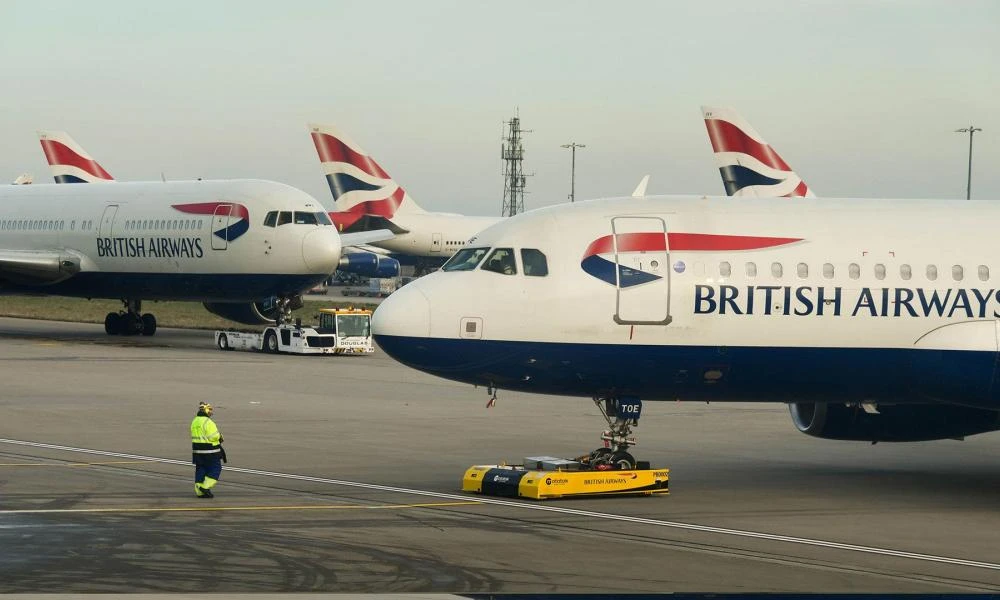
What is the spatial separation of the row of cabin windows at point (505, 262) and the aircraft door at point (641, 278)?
1.02m

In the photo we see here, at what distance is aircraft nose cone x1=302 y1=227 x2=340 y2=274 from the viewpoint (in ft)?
159

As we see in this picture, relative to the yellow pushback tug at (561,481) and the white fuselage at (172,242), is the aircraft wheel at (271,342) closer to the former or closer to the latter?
the white fuselage at (172,242)

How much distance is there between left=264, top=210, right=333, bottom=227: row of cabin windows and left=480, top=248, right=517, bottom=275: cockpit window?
28570 mm

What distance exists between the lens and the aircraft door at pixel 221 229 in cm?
4872

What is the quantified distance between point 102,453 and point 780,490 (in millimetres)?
10796

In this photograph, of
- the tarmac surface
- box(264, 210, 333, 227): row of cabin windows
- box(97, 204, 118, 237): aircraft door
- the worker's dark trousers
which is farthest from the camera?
box(97, 204, 118, 237): aircraft door

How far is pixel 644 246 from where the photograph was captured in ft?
66.1

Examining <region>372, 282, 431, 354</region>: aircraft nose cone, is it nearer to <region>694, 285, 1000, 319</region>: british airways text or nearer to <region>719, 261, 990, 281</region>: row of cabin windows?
<region>694, 285, 1000, 319</region>: british airways text

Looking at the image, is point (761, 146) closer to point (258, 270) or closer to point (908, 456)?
point (258, 270)

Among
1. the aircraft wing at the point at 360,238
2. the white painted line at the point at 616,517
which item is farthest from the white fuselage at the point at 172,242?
the white painted line at the point at 616,517

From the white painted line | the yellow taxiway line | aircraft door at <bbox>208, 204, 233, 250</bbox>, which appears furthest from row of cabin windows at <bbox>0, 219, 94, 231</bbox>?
the yellow taxiway line

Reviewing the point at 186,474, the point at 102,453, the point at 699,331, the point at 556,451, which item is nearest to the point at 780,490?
the point at 699,331

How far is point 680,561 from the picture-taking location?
15.3 metres

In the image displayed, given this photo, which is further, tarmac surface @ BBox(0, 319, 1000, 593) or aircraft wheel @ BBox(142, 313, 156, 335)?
aircraft wheel @ BBox(142, 313, 156, 335)
